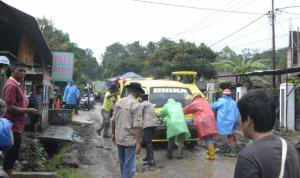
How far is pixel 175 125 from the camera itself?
6742 mm

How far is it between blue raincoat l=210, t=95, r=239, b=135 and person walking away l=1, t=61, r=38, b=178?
4888mm

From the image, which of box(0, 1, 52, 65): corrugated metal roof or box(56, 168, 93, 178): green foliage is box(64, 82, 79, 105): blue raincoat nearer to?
box(0, 1, 52, 65): corrugated metal roof

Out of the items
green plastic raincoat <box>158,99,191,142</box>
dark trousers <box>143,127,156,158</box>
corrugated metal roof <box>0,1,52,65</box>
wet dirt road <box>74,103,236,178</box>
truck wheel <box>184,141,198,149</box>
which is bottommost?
wet dirt road <box>74,103,236,178</box>

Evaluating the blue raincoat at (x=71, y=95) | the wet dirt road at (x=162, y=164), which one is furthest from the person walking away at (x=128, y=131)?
the blue raincoat at (x=71, y=95)

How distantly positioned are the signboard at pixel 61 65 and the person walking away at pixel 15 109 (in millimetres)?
5748

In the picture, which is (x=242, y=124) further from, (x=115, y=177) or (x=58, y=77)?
(x=58, y=77)

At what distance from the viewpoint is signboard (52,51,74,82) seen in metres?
9.61

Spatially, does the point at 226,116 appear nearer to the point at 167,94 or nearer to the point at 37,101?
the point at 167,94

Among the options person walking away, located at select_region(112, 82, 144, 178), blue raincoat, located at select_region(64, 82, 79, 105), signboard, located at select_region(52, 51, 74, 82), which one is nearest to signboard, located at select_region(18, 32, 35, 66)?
signboard, located at select_region(52, 51, 74, 82)

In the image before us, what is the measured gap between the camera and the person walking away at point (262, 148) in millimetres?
1653

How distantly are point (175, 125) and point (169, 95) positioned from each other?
1.70m

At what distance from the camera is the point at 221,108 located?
7328mm

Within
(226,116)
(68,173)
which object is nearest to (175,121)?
(226,116)

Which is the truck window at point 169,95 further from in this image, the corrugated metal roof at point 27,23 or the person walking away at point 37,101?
the corrugated metal roof at point 27,23
